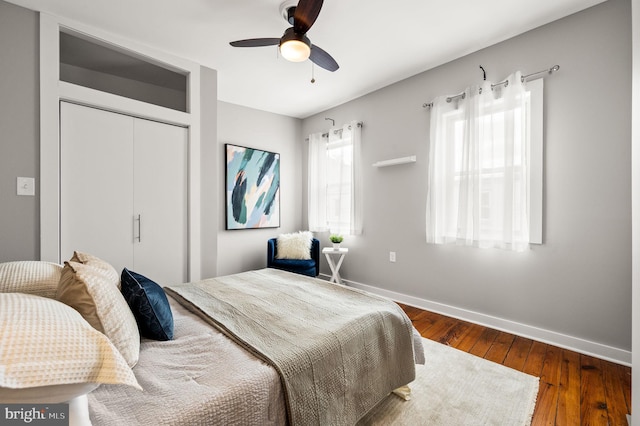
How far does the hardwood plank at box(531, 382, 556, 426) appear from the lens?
1.51 metres

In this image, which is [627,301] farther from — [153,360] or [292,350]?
[153,360]

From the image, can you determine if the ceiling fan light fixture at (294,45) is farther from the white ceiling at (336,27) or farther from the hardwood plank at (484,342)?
the hardwood plank at (484,342)

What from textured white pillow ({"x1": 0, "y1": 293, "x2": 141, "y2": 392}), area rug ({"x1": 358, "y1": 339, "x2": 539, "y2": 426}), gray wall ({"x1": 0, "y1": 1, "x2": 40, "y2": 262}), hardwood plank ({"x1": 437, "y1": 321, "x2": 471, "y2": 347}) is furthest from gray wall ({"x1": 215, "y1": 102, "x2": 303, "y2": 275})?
textured white pillow ({"x1": 0, "y1": 293, "x2": 141, "y2": 392})

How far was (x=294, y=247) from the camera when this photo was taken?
3.75 meters

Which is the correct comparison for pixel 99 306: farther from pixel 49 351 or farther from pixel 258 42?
pixel 258 42

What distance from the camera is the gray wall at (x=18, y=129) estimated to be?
Answer: 207cm

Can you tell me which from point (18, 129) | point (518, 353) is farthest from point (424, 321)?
point (18, 129)

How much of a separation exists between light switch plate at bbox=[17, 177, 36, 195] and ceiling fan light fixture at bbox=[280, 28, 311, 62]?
221 centimetres

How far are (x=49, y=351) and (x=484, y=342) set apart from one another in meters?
2.78

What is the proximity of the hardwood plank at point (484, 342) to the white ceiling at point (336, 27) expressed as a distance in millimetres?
2690

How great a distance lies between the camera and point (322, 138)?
168 inches

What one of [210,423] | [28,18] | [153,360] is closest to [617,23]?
[210,423]

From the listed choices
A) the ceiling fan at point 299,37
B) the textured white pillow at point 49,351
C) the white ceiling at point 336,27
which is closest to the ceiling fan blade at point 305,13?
the ceiling fan at point 299,37

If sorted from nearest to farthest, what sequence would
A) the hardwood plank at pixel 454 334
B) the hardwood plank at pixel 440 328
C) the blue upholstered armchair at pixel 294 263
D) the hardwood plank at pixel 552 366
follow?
1. the hardwood plank at pixel 552 366
2. the hardwood plank at pixel 454 334
3. the hardwood plank at pixel 440 328
4. the blue upholstered armchair at pixel 294 263
